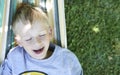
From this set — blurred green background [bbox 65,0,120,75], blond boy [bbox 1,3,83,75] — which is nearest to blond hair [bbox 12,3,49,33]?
blond boy [bbox 1,3,83,75]

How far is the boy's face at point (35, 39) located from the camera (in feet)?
6.49

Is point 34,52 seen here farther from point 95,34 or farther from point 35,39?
point 95,34

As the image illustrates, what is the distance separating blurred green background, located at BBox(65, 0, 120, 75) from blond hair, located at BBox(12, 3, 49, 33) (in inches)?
22.1

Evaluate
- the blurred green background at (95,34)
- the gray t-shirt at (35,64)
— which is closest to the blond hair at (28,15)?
the gray t-shirt at (35,64)

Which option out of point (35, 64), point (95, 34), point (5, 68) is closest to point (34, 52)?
point (35, 64)

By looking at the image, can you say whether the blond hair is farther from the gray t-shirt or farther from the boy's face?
the gray t-shirt

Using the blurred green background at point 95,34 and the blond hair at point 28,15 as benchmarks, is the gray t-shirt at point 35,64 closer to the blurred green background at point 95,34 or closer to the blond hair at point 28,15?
the blond hair at point 28,15

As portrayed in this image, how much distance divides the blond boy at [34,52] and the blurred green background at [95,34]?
1.33 ft

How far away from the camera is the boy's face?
1.98 meters

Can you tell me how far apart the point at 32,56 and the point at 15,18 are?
0.24 m

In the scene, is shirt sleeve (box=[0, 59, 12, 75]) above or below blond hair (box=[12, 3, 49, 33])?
below

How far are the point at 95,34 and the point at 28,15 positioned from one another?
74 cm

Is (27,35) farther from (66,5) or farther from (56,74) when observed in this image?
(66,5)

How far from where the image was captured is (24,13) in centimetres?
197
